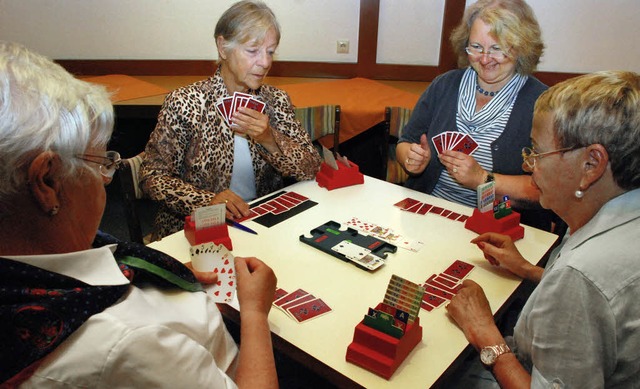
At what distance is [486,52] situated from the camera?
231 centimetres

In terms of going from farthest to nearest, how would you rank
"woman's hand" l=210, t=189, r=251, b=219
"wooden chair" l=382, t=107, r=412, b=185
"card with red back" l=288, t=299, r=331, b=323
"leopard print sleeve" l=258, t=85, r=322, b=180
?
1. "wooden chair" l=382, t=107, r=412, b=185
2. "leopard print sleeve" l=258, t=85, r=322, b=180
3. "woman's hand" l=210, t=189, r=251, b=219
4. "card with red back" l=288, t=299, r=331, b=323

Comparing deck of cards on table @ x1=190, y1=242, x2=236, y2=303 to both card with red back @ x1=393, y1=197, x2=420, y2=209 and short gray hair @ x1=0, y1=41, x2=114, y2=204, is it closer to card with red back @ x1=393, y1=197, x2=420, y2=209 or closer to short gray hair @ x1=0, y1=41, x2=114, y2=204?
short gray hair @ x1=0, y1=41, x2=114, y2=204

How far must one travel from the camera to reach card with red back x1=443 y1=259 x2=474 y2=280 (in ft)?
5.45

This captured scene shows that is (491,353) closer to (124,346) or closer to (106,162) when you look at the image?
(124,346)

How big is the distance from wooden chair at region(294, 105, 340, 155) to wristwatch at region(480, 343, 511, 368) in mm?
2240

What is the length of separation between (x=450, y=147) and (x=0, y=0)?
3572 millimetres

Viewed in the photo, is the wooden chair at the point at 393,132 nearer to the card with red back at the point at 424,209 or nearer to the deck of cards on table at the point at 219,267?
the card with red back at the point at 424,209

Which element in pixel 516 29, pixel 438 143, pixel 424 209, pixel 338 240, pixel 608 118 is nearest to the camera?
pixel 608 118

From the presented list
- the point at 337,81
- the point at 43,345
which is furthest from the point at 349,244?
the point at 337,81

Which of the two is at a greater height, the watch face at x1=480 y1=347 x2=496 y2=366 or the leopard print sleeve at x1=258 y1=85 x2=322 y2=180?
the leopard print sleeve at x1=258 y1=85 x2=322 y2=180

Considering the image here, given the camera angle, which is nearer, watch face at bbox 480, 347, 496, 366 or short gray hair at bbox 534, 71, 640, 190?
short gray hair at bbox 534, 71, 640, 190

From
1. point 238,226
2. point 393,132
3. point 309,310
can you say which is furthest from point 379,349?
point 393,132

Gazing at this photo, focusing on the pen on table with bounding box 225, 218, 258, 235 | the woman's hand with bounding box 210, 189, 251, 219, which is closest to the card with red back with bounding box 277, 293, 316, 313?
the pen on table with bounding box 225, 218, 258, 235

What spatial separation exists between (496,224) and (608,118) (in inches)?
29.9
